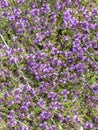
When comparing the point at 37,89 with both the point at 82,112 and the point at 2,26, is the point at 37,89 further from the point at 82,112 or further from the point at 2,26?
the point at 2,26

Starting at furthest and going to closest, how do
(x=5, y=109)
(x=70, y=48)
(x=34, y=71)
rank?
1. (x=70, y=48)
2. (x=34, y=71)
3. (x=5, y=109)

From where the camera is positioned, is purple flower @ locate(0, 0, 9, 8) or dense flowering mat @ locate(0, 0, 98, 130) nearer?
dense flowering mat @ locate(0, 0, 98, 130)

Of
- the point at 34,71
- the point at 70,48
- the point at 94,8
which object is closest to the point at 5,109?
the point at 34,71

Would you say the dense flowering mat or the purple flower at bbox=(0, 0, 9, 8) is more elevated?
the purple flower at bbox=(0, 0, 9, 8)

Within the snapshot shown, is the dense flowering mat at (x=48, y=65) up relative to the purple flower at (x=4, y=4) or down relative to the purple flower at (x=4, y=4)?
down

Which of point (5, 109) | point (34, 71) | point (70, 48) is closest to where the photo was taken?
point (5, 109)

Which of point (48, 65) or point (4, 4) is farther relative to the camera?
point (4, 4)

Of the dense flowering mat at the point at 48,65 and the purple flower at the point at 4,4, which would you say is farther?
the purple flower at the point at 4,4

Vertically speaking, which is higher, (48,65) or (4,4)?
(4,4)
